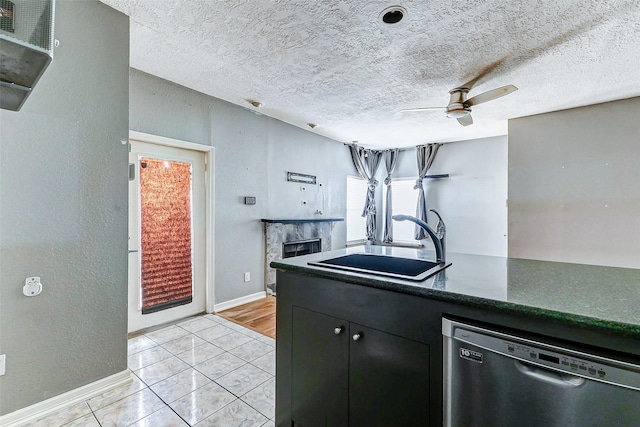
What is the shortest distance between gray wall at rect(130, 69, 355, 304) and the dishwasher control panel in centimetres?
315

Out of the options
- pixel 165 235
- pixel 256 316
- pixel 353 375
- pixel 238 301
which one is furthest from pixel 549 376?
pixel 238 301

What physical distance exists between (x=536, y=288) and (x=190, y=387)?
2.27 meters

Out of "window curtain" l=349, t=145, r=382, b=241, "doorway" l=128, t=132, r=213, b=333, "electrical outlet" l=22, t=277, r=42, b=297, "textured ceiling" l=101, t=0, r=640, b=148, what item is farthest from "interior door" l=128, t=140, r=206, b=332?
"window curtain" l=349, t=145, r=382, b=241

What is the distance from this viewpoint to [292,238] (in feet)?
14.7

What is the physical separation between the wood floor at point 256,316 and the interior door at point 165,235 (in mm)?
416

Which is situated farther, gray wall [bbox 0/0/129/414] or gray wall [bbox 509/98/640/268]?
gray wall [bbox 509/98/640/268]

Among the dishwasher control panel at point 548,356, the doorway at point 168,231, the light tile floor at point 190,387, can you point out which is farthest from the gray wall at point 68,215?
the dishwasher control panel at point 548,356

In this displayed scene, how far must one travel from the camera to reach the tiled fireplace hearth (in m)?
4.16

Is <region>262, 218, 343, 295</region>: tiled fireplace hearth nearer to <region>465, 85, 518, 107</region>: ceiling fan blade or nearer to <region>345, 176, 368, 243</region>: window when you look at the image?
<region>345, 176, 368, 243</region>: window

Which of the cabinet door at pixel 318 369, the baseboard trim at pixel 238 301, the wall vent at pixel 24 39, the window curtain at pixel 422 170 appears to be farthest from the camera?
the window curtain at pixel 422 170

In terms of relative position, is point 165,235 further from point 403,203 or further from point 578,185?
point 578,185

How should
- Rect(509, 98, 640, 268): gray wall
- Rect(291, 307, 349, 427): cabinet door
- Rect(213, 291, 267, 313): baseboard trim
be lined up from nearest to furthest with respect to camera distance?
Rect(291, 307, 349, 427): cabinet door → Rect(509, 98, 640, 268): gray wall → Rect(213, 291, 267, 313): baseboard trim

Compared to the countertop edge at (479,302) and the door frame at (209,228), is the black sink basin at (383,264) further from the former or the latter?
the door frame at (209,228)

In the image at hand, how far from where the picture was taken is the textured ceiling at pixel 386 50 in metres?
1.97
